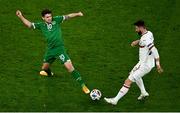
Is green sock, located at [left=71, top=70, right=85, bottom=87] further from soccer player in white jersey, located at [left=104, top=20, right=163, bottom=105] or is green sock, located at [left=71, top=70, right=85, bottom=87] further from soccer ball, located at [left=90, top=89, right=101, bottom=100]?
soccer player in white jersey, located at [left=104, top=20, right=163, bottom=105]

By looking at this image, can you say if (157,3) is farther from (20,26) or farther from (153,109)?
(153,109)

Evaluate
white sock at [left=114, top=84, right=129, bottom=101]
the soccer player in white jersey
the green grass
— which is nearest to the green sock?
the green grass

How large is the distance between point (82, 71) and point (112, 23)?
419cm

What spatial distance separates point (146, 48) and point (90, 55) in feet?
13.7

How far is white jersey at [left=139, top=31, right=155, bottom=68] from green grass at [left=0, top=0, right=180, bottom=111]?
1180 mm

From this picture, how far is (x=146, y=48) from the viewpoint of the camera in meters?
17.0

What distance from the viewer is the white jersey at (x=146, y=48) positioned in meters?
16.9

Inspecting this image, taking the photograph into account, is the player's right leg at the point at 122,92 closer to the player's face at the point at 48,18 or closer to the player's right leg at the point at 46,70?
the player's right leg at the point at 46,70

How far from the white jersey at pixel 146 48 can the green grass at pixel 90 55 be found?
118cm

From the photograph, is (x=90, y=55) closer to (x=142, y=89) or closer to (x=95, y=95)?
(x=95, y=95)

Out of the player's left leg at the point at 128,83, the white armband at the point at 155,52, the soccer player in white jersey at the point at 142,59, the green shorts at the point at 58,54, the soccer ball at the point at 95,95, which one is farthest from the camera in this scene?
the green shorts at the point at 58,54

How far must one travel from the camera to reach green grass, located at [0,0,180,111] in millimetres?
17375

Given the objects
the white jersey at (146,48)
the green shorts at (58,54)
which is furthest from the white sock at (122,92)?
the green shorts at (58,54)

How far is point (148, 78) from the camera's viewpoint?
19156 millimetres
